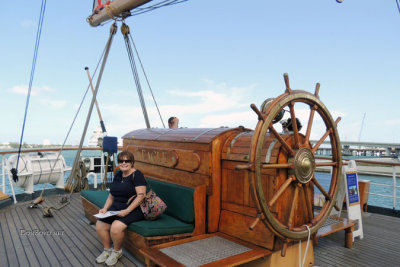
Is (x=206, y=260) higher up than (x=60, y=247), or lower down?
higher up

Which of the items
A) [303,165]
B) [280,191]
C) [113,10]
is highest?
[113,10]

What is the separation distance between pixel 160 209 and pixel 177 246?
1.36 ft

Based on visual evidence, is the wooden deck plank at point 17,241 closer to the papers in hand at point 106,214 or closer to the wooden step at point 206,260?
the papers in hand at point 106,214

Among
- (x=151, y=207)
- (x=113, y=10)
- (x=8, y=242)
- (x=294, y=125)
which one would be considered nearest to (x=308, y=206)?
(x=294, y=125)

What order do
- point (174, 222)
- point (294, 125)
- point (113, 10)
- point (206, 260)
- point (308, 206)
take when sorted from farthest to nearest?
point (113, 10) → point (174, 222) → point (308, 206) → point (294, 125) → point (206, 260)

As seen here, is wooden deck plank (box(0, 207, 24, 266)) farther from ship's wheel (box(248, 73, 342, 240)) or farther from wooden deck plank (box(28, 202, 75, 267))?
ship's wheel (box(248, 73, 342, 240))

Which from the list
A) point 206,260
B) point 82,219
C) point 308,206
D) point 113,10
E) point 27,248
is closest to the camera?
point 206,260

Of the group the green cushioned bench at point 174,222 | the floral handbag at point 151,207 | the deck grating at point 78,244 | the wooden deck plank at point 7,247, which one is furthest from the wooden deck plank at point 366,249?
the wooden deck plank at point 7,247

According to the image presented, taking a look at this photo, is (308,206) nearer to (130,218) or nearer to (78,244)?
(130,218)

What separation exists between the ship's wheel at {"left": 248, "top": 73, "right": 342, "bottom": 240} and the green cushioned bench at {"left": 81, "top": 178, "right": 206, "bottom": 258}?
62 cm

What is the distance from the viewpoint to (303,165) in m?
2.25

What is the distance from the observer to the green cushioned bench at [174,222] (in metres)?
2.40

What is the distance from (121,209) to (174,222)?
496mm

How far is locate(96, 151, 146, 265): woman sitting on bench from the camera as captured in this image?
8.20ft
